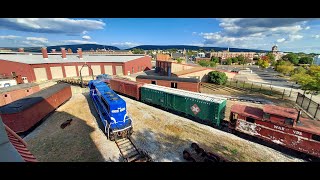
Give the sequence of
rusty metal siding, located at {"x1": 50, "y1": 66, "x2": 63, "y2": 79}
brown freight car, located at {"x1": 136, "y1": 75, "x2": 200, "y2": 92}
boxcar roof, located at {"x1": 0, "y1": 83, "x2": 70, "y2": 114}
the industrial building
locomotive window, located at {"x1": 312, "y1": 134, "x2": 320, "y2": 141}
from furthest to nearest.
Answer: rusty metal siding, located at {"x1": 50, "y1": 66, "x2": 63, "y2": 79} < the industrial building < brown freight car, located at {"x1": 136, "y1": 75, "x2": 200, "y2": 92} < boxcar roof, located at {"x1": 0, "y1": 83, "x2": 70, "y2": 114} < locomotive window, located at {"x1": 312, "y1": 134, "x2": 320, "y2": 141}

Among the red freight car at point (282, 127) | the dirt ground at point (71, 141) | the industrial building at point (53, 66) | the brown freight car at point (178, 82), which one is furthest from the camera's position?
the industrial building at point (53, 66)

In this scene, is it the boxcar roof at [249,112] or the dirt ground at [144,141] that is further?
the boxcar roof at [249,112]

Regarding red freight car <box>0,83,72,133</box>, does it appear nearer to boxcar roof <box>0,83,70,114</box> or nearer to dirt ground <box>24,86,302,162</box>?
boxcar roof <box>0,83,70,114</box>

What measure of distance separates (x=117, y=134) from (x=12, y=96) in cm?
2214

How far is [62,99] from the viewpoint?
2695 centimetres

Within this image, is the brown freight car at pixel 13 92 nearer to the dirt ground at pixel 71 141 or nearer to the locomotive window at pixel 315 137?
the dirt ground at pixel 71 141

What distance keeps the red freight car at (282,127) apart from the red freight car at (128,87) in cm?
1638

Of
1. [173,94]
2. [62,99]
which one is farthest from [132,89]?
[62,99]

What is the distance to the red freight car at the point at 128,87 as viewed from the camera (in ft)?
96.1

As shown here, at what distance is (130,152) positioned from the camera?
51.4 ft

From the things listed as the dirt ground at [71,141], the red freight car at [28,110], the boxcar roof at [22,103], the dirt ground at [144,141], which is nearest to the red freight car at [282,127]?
the dirt ground at [144,141]

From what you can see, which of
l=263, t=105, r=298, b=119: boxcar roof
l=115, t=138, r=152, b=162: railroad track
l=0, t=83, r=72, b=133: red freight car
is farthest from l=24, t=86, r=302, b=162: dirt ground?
l=263, t=105, r=298, b=119: boxcar roof

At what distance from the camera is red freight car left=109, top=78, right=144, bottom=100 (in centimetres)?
2929

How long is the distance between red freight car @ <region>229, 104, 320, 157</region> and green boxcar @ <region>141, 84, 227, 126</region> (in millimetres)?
2106
